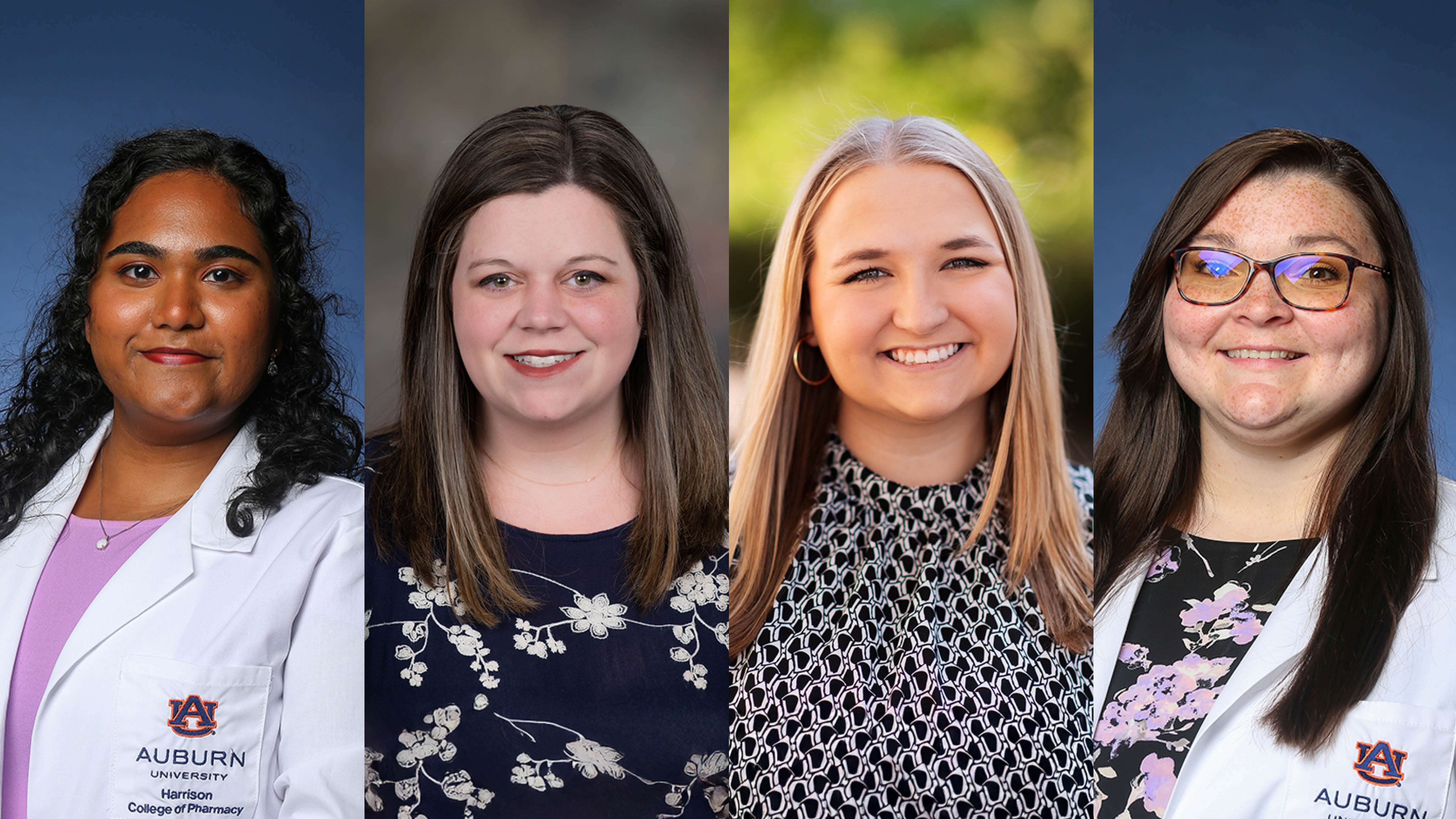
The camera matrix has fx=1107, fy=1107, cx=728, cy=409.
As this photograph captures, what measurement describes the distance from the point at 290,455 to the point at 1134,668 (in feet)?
7.29

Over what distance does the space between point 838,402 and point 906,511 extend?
0.32 metres

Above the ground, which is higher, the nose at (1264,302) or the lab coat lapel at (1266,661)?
the nose at (1264,302)

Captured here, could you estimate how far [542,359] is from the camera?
2.73 metres

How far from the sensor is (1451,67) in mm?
2977

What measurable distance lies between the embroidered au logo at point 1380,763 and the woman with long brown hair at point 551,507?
5.02 feet

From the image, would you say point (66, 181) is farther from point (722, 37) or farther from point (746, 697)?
point (746, 697)

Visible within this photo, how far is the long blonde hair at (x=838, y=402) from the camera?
2.70 metres

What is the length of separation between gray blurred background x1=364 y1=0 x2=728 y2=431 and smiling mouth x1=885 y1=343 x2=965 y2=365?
1.44ft

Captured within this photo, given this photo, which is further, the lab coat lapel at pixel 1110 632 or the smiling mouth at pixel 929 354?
the lab coat lapel at pixel 1110 632

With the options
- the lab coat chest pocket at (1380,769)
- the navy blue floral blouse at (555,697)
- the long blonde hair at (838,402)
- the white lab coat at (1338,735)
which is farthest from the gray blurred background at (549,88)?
the lab coat chest pocket at (1380,769)

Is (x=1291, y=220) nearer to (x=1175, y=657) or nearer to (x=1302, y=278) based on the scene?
(x=1302, y=278)

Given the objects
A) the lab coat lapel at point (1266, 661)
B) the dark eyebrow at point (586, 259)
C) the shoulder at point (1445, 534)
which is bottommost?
the lab coat lapel at point (1266, 661)

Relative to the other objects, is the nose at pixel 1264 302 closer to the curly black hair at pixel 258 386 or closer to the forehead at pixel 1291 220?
the forehead at pixel 1291 220

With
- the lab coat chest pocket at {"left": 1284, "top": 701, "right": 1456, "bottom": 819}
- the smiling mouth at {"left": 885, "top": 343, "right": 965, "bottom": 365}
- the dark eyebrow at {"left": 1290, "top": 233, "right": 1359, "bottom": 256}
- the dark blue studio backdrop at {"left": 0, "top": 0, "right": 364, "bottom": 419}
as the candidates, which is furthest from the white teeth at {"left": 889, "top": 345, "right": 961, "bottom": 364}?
the dark blue studio backdrop at {"left": 0, "top": 0, "right": 364, "bottom": 419}
